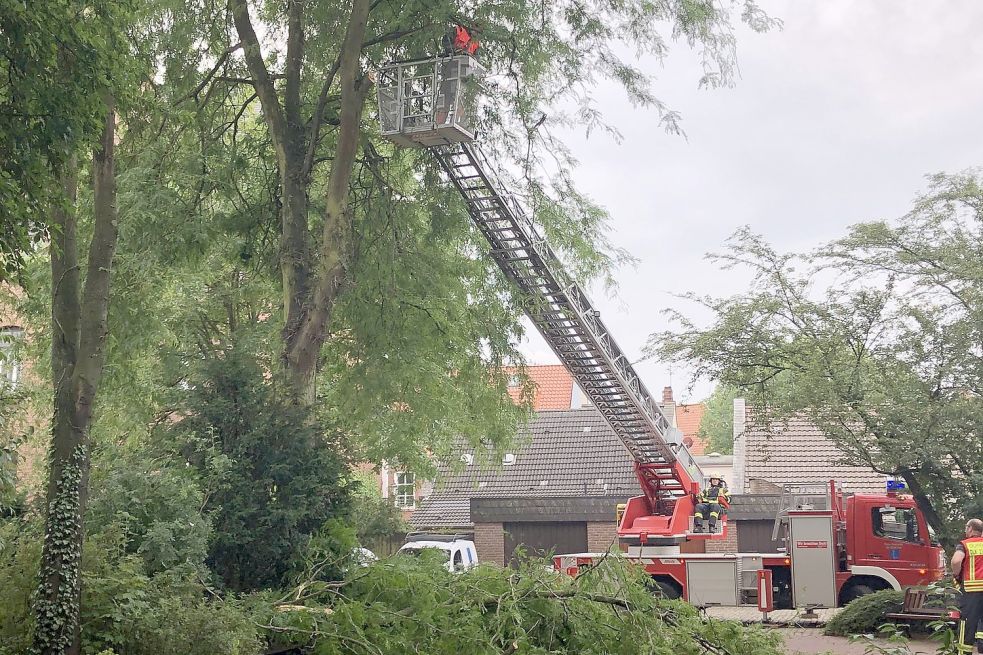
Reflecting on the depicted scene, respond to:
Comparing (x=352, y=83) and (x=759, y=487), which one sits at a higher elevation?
(x=352, y=83)

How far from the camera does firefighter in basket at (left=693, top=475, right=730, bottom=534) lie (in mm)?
21328

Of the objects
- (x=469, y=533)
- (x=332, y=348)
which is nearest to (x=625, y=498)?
(x=469, y=533)

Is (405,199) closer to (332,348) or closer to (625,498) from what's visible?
(332,348)

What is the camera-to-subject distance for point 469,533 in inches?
1275

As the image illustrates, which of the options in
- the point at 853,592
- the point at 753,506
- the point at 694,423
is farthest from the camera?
the point at 694,423

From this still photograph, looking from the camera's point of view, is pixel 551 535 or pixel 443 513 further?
pixel 443 513

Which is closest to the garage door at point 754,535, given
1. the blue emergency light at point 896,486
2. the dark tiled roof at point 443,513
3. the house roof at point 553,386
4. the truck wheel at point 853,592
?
the dark tiled roof at point 443,513

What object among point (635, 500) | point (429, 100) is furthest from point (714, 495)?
point (429, 100)

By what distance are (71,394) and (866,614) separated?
13045 mm

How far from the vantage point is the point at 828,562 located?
18.9 meters

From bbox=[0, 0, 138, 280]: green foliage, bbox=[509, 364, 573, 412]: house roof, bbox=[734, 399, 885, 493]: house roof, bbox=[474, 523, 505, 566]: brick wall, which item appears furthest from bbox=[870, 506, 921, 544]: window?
bbox=[509, 364, 573, 412]: house roof

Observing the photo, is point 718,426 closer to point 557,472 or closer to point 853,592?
point 557,472

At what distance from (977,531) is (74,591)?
33.5 ft

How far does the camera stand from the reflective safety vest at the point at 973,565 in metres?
12.8
